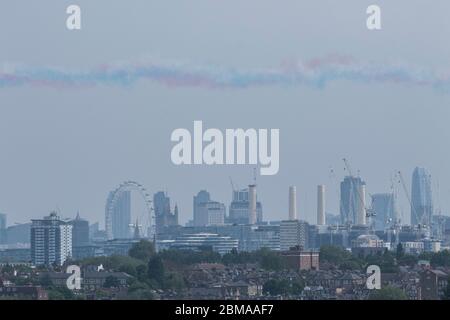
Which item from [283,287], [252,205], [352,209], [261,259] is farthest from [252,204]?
[283,287]

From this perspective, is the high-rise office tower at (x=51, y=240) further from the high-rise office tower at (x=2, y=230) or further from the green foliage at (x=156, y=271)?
the green foliage at (x=156, y=271)

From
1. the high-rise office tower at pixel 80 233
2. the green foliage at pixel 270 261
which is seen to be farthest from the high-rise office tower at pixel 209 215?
the green foliage at pixel 270 261

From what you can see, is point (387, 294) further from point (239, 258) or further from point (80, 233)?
point (80, 233)

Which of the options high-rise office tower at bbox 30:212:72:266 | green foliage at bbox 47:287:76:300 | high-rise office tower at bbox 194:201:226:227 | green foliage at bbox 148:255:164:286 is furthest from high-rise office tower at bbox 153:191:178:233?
green foliage at bbox 47:287:76:300

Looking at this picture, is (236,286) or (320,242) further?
(320,242)

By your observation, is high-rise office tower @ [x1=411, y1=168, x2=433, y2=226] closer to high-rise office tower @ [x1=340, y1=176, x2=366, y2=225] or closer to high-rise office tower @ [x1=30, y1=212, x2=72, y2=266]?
high-rise office tower @ [x1=340, y1=176, x2=366, y2=225]
